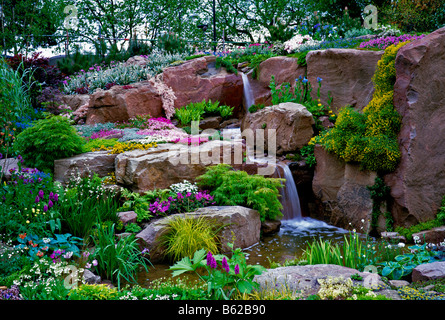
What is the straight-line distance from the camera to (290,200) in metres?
7.79

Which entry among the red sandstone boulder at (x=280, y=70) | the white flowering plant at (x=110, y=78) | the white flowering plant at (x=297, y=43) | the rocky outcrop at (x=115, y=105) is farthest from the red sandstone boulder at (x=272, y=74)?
the rocky outcrop at (x=115, y=105)

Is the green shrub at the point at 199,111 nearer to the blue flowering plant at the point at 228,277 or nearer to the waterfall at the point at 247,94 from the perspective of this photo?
the waterfall at the point at 247,94

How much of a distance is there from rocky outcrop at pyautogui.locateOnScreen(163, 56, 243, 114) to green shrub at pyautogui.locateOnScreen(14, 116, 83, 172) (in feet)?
14.8

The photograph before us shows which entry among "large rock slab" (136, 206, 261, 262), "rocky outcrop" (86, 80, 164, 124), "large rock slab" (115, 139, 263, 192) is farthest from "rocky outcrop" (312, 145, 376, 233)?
"rocky outcrop" (86, 80, 164, 124)

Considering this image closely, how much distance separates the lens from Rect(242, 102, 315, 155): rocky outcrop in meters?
8.61

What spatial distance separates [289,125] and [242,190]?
108 inches

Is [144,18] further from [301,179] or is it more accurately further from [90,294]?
[90,294]

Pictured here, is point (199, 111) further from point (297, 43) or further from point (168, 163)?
point (297, 43)

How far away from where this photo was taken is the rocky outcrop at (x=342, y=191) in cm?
687

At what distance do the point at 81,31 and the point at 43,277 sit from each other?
1990cm

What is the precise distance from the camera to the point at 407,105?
6.42 metres

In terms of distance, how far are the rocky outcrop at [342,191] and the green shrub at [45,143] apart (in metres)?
5.03

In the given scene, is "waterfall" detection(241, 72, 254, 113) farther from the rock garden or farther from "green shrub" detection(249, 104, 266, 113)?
"green shrub" detection(249, 104, 266, 113)
